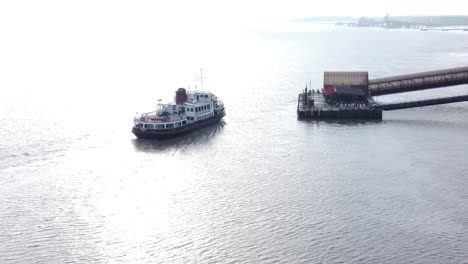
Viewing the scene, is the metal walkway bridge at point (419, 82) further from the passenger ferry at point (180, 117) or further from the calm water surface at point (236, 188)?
the passenger ferry at point (180, 117)

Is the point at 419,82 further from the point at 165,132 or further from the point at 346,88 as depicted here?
the point at 165,132

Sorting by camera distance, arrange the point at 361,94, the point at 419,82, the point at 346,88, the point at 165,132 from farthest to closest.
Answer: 1. the point at 419,82
2. the point at 346,88
3. the point at 361,94
4. the point at 165,132

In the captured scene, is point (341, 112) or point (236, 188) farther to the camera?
point (341, 112)

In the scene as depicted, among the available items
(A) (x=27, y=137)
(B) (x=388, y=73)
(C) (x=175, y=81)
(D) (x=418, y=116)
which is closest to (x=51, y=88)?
(C) (x=175, y=81)

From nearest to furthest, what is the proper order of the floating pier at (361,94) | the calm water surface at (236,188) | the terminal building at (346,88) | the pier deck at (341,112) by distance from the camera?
the calm water surface at (236,188), the pier deck at (341,112), the floating pier at (361,94), the terminal building at (346,88)

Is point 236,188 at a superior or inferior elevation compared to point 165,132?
inferior

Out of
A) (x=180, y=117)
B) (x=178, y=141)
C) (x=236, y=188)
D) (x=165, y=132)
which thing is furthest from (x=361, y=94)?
(x=236, y=188)

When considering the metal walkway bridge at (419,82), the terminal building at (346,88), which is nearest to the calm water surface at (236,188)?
the metal walkway bridge at (419,82)

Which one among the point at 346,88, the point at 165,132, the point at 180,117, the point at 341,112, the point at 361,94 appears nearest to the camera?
the point at 165,132

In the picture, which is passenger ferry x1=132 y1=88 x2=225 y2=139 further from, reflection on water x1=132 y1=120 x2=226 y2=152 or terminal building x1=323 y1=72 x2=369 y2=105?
terminal building x1=323 y1=72 x2=369 y2=105
